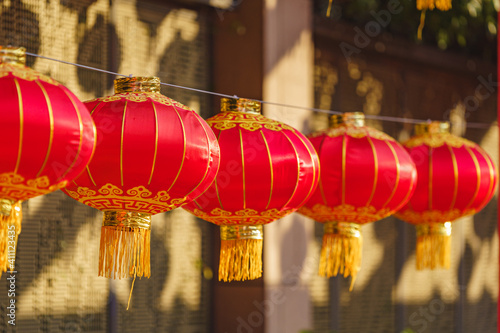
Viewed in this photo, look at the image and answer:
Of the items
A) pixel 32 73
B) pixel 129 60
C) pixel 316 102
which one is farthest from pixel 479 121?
pixel 32 73

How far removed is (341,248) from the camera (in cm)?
439

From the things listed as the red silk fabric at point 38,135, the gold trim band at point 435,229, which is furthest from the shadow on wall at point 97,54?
the red silk fabric at point 38,135

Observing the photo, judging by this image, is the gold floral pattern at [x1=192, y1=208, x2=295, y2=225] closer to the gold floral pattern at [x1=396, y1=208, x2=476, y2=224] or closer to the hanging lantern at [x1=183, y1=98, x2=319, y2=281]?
the hanging lantern at [x1=183, y1=98, x2=319, y2=281]

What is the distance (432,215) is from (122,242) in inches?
87.3

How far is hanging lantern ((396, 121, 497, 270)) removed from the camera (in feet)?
15.5

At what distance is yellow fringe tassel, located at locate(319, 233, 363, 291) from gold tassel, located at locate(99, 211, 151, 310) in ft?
4.37

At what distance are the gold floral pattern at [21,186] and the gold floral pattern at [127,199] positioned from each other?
1.05 feet

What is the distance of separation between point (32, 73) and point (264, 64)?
3.23m

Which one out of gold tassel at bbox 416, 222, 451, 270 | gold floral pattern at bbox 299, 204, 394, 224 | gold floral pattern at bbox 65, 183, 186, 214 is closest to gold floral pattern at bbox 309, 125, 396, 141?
gold floral pattern at bbox 299, 204, 394, 224

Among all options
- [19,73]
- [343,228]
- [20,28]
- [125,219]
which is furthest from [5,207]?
[20,28]

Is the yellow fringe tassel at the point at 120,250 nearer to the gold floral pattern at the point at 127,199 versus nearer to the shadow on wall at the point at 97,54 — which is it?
the gold floral pattern at the point at 127,199

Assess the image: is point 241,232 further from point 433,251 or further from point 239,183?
point 433,251

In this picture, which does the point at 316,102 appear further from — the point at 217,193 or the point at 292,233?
the point at 217,193

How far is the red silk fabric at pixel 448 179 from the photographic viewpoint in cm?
471
